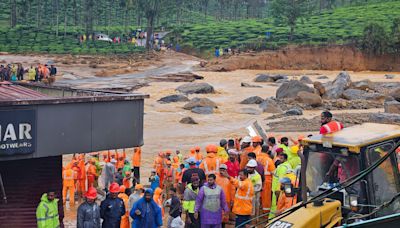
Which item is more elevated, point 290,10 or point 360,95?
point 290,10

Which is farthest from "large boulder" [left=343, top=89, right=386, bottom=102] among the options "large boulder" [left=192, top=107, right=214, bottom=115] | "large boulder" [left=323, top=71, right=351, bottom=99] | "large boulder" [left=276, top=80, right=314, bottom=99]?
"large boulder" [left=192, top=107, right=214, bottom=115]

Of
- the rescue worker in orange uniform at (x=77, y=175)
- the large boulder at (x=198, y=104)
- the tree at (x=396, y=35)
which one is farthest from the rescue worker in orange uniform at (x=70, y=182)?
the tree at (x=396, y=35)

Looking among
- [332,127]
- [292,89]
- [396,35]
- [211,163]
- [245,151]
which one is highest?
[396,35]

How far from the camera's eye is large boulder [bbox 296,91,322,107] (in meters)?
35.3

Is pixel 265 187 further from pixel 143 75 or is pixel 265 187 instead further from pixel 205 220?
pixel 143 75

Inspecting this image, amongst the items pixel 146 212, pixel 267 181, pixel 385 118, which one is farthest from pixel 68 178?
pixel 385 118

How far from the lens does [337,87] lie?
38562 millimetres

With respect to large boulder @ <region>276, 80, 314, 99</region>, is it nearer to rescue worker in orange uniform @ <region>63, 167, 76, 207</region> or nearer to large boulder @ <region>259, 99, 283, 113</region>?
large boulder @ <region>259, 99, 283, 113</region>

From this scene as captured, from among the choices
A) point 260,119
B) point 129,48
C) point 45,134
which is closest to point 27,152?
point 45,134

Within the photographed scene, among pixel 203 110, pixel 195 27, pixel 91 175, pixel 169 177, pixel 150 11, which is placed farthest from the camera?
pixel 195 27

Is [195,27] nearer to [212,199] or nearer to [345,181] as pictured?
[212,199]

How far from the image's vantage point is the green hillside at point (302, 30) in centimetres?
7075

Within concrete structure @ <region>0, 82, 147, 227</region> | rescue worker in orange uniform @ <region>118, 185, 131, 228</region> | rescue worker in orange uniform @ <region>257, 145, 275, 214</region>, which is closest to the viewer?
concrete structure @ <region>0, 82, 147, 227</region>

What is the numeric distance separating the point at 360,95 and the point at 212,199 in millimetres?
29201
